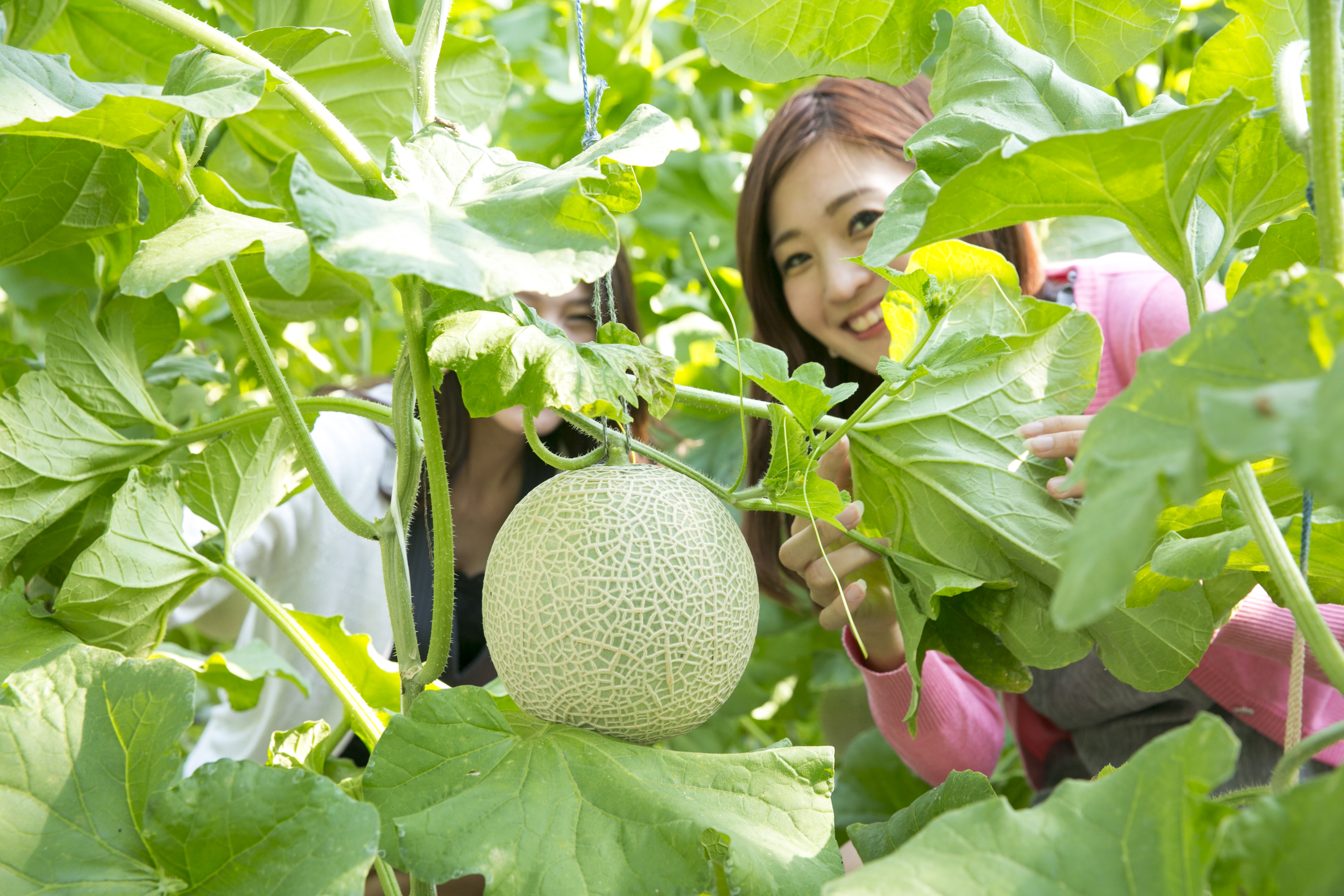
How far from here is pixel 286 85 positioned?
58 centimetres

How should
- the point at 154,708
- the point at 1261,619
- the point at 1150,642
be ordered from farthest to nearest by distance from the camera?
the point at 1261,619, the point at 1150,642, the point at 154,708

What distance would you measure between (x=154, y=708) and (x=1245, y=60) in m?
0.76

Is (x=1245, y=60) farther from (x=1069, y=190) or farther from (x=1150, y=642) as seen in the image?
(x=1150, y=642)

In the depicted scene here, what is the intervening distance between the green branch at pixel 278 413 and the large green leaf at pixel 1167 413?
1.43ft

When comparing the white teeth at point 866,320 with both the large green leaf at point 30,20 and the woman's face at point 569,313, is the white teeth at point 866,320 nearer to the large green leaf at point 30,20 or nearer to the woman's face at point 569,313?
the woman's face at point 569,313

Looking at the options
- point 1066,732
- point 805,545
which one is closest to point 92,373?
point 805,545

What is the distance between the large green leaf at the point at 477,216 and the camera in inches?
17.5

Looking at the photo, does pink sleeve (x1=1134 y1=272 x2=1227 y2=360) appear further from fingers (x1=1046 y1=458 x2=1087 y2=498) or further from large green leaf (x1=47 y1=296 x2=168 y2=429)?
large green leaf (x1=47 y1=296 x2=168 y2=429)

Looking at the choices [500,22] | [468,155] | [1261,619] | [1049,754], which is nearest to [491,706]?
[468,155]

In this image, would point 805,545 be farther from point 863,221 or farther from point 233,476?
point 863,221

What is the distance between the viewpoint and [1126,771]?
42 cm

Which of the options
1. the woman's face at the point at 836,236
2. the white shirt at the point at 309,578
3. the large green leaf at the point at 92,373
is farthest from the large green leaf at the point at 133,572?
the woman's face at the point at 836,236

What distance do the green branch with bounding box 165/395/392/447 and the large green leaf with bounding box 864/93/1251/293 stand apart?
1.11 feet

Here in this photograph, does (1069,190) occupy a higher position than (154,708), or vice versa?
(1069,190)
